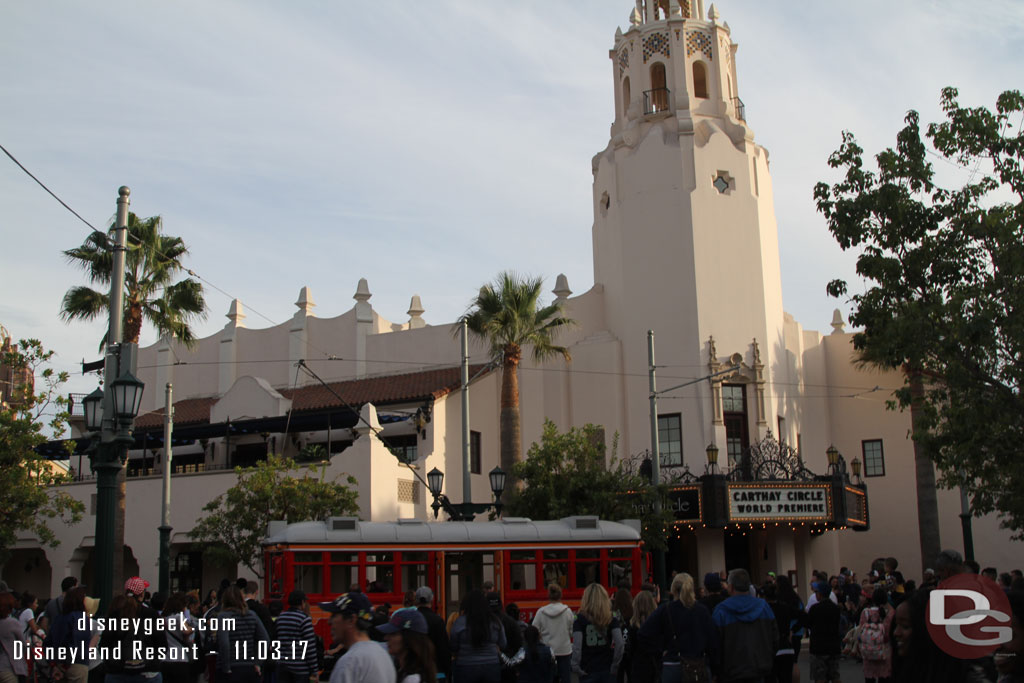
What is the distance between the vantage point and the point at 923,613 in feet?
23.5

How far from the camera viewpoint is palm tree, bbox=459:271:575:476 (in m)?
30.2

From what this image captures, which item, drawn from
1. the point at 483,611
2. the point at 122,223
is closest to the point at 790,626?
the point at 483,611

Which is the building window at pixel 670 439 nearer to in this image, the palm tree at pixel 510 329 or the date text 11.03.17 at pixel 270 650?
the palm tree at pixel 510 329

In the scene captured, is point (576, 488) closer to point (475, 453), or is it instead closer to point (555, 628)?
point (475, 453)

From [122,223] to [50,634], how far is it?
7.11 m

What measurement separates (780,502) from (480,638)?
78.4 feet

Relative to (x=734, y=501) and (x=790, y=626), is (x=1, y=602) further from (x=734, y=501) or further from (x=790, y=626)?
(x=734, y=501)

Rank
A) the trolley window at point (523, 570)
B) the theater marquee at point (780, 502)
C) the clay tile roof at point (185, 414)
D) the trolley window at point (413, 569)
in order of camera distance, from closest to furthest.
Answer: the trolley window at point (413, 569) → the trolley window at point (523, 570) → the theater marquee at point (780, 502) → the clay tile roof at point (185, 414)

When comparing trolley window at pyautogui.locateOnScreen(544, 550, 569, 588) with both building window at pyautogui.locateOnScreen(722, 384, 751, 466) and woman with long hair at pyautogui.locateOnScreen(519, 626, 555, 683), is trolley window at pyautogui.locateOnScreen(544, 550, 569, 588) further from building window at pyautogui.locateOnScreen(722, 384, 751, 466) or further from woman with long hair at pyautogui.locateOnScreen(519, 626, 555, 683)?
building window at pyautogui.locateOnScreen(722, 384, 751, 466)

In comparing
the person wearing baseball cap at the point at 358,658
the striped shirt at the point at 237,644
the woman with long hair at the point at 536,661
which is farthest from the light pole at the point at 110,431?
the person wearing baseball cap at the point at 358,658

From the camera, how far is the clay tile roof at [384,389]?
112 feet

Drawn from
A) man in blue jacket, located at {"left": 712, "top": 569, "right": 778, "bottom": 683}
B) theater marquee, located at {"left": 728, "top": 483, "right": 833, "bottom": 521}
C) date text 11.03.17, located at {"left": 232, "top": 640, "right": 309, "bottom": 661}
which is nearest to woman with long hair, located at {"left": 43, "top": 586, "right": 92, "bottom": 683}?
date text 11.03.17, located at {"left": 232, "top": 640, "right": 309, "bottom": 661}

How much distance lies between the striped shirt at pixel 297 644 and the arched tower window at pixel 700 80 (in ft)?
101

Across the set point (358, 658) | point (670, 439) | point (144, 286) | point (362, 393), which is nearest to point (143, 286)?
point (144, 286)
